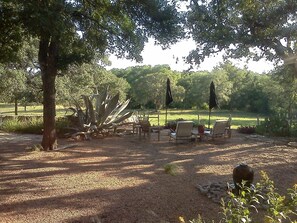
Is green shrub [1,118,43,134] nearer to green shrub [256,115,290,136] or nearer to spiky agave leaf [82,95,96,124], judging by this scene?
spiky agave leaf [82,95,96,124]

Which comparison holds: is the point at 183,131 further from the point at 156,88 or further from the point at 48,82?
the point at 156,88

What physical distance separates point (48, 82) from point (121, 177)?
445cm

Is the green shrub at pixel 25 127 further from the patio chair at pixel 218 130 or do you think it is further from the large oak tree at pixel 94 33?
the patio chair at pixel 218 130

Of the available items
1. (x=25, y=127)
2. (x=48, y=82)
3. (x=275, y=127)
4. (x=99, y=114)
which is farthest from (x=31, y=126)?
(x=275, y=127)

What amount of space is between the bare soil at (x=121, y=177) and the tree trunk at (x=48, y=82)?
57 centimetres

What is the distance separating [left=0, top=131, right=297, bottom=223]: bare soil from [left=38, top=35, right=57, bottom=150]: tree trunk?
568 millimetres

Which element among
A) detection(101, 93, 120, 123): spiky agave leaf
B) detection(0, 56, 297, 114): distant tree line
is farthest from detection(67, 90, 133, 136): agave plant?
detection(0, 56, 297, 114): distant tree line

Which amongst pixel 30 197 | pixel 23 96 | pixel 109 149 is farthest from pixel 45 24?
pixel 23 96

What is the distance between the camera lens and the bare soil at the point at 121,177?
505 cm

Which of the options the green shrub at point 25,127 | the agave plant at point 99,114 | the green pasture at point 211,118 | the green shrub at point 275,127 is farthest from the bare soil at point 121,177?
the green pasture at point 211,118

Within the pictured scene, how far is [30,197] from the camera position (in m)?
5.64

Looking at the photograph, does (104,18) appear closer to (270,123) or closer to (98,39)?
(98,39)

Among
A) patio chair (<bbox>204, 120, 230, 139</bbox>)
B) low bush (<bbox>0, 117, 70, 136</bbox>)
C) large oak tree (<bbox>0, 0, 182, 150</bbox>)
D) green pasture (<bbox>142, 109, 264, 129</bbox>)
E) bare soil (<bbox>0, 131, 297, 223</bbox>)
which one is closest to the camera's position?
bare soil (<bbox>0, 131, 297, 223</bbox>)

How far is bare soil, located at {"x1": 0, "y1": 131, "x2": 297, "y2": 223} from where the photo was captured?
505 cm
